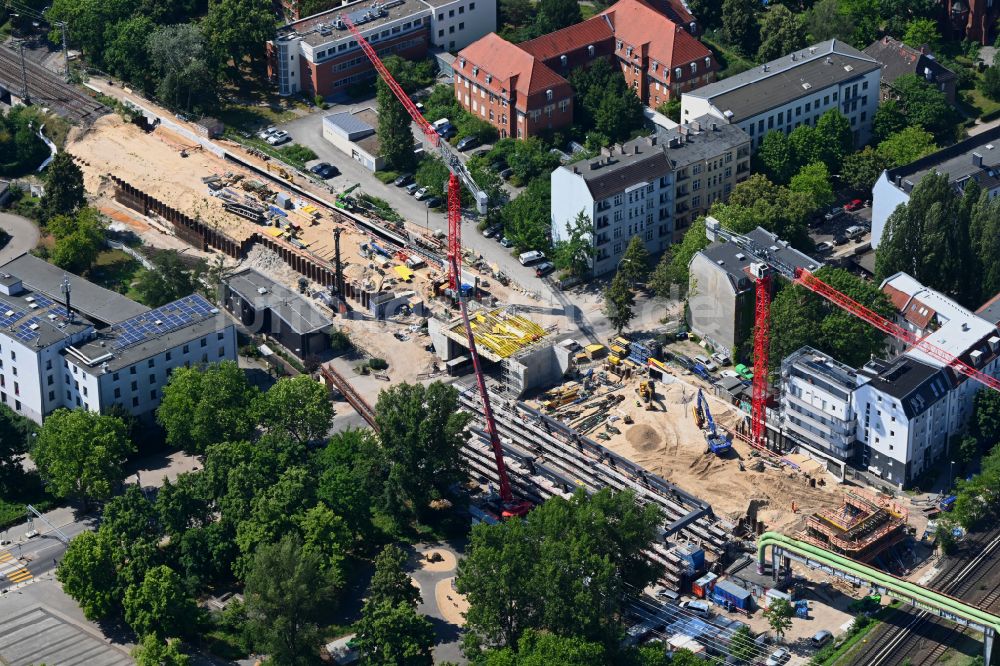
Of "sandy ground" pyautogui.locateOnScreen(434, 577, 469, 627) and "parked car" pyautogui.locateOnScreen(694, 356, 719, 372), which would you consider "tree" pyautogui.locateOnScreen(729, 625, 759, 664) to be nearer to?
"sandy ground" pyautogui.locateOnScreen(434, 577, 469, 627)

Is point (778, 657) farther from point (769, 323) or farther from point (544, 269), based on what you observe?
point (544, 269)

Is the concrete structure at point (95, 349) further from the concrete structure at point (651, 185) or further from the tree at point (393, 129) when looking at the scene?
the concrete structure at point (651, 185)

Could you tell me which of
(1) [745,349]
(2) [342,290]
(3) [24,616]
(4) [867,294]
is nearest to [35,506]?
(3) [24,616]

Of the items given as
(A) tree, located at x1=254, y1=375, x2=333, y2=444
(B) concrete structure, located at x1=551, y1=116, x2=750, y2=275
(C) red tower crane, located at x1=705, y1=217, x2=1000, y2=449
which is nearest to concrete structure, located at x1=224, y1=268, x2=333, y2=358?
(A) tree, located at x1=254, y1=375, x2=333, y2=444

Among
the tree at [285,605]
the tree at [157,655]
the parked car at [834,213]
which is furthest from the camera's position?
the parked car at [834,213]

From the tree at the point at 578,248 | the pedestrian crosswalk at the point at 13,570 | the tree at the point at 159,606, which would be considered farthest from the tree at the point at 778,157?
the pedestrian crosswalk at the point at 13,570

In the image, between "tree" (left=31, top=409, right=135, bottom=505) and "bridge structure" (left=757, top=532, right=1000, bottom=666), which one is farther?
"tree" (left=31, top=409, right=135, bottom=505)

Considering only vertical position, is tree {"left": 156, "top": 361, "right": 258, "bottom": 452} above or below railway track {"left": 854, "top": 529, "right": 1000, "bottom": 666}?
above

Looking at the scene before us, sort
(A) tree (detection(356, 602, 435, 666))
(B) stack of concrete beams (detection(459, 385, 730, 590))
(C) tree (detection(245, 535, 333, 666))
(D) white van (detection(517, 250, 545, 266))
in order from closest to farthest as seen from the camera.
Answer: (A) tree (detection(356, 602, 435, 666)) → (C) tree (detection(245, 535, 333, 666)) → (B) stack of concrete beams (detection(459, 385, 730, 590)) → (D) white van (detection(517, 250, 545, 266))
